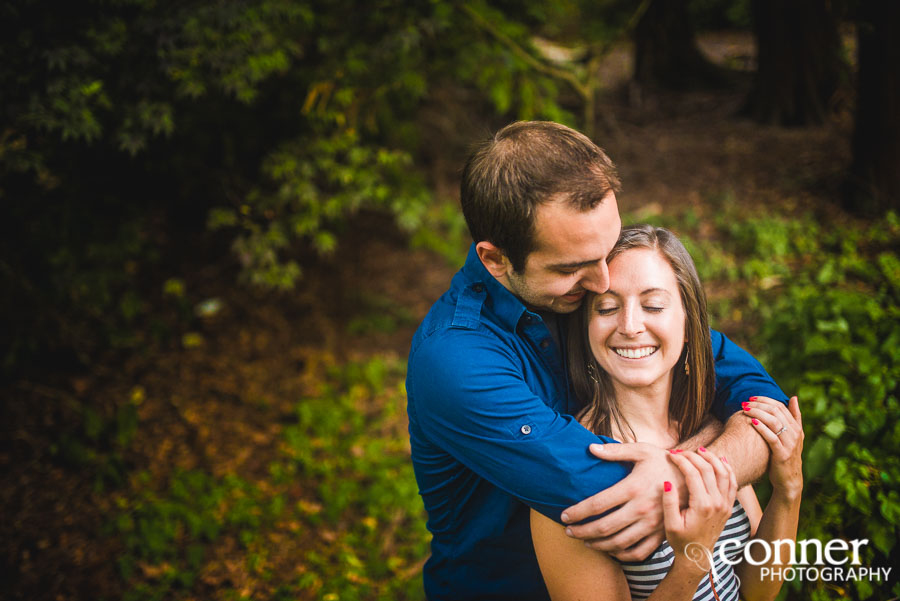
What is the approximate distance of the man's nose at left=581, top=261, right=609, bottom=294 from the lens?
217 cm

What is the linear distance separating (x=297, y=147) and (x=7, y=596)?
3.98 metres

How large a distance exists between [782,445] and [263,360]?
Answer: 5263 mm

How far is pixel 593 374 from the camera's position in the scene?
2.39 m

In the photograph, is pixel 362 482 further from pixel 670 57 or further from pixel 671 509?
pixel 670 57

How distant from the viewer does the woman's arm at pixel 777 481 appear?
2.06 m

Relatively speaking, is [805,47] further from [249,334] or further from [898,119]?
[249,334]

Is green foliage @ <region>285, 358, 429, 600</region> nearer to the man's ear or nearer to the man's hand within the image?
the man's hand

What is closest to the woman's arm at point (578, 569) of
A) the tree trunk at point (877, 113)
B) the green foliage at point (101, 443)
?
the green foliage at point (101, 443)

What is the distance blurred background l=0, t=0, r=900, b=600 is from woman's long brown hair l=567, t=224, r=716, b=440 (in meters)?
0.92

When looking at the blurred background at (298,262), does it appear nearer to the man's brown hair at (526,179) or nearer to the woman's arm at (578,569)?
the woman's arm at (578,569)

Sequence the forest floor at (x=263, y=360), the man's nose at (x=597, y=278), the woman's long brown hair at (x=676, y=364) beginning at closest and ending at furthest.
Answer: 1. the man's nose at (x=597, y=278)
2. the woman's long brown hair at (x=676, y=364)
3. the forest floor at (x=263, y=360)

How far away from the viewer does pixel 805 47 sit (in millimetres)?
7234

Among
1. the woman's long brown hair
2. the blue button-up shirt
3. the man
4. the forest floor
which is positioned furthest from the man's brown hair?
the forest floor

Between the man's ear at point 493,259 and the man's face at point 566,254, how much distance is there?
Answer: 27 mm
